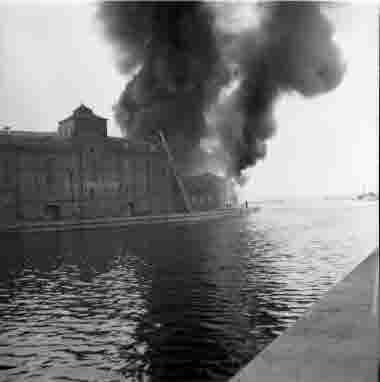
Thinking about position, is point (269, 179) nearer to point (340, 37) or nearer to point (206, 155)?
point (340, 37)

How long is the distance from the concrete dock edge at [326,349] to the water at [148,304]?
546 mm

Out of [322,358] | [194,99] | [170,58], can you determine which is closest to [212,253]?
[170,58]

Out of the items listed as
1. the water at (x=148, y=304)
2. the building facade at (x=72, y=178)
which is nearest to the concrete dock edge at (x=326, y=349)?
the water at (x=148, y=304)

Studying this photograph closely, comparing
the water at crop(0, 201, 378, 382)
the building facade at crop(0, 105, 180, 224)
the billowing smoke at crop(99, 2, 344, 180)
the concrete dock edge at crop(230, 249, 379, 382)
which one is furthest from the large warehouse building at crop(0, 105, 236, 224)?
the concrete dock edge at crop(230, 249, 379, 382)

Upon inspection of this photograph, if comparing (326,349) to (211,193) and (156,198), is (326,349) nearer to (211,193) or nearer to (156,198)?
(156,198)

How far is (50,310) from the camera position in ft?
18.1

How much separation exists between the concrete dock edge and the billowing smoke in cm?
565

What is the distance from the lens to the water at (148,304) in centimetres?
362

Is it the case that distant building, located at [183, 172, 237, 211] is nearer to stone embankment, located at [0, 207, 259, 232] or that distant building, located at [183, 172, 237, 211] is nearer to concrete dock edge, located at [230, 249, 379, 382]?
stone embankment, located at [0, 207, 259, 232]

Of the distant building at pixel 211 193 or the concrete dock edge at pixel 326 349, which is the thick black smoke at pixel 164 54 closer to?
the distant building at pixel 211 193

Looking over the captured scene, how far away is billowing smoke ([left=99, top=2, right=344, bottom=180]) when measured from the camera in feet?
26.3

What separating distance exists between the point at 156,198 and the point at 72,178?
4015 mm

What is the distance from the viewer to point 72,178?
14078 millimetres

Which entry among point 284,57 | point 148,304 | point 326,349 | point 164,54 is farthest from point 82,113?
point 326,349
